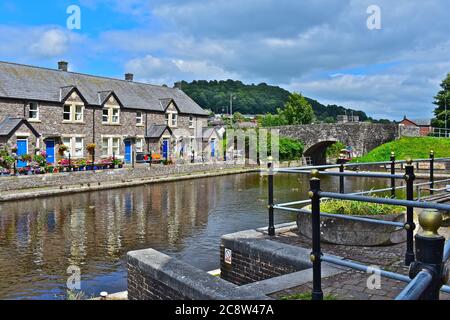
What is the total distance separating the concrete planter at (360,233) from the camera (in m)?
6.27

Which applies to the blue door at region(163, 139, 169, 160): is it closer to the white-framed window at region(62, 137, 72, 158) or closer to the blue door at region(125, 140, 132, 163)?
the blue door at region(125, 140, 132, 163)

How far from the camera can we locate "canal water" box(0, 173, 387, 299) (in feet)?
29.8

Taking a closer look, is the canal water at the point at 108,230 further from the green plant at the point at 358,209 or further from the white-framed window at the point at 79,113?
the white-framed window at the point at 79,113

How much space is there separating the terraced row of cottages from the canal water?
967 cm

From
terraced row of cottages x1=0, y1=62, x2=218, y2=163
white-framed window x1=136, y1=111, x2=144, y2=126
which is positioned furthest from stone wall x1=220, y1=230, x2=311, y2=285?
white-framed window x1=136, y1=111, x2=144, y2=126

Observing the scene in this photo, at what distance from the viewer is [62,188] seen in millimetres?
22266

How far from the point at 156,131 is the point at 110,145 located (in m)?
5.24

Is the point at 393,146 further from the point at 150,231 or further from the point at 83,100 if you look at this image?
the point at 150,231

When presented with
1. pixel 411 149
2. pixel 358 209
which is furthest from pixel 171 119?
pixel 358 209

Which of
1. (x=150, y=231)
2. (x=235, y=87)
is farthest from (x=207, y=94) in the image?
(x=150, y=231)

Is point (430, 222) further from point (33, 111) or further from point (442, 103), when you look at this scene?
point (442, 103)

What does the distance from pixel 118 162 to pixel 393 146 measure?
92.2 feet

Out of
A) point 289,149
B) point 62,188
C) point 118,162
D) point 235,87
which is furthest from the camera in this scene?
point 235,87

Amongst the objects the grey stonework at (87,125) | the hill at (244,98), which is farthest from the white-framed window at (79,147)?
the hill at (244,98)
